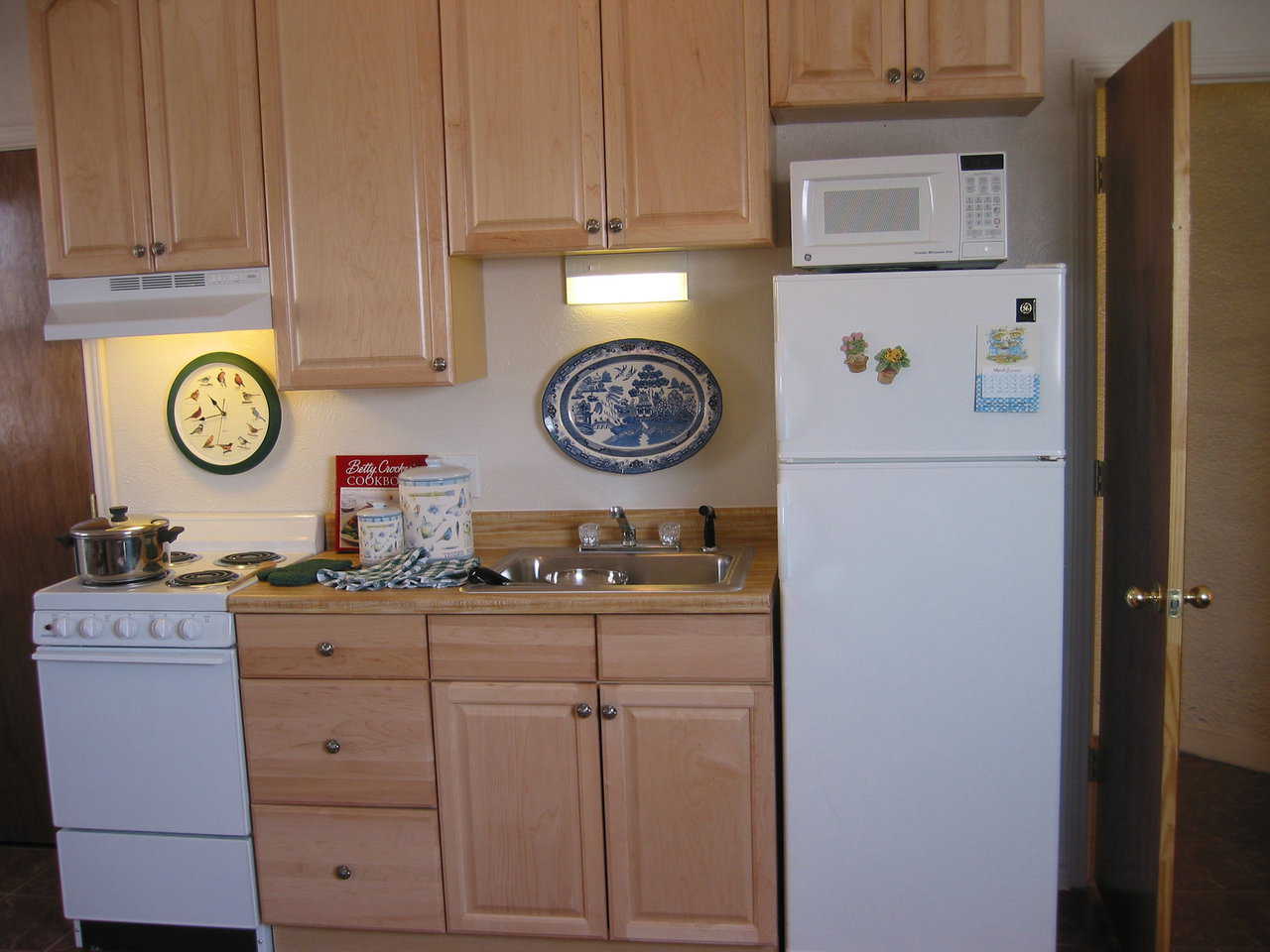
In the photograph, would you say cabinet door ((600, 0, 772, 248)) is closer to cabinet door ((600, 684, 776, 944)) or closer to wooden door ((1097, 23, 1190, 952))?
wooden door ((1097, 23, 1190, 952))

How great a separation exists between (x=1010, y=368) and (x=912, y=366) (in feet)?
0.65

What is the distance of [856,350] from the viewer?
7.50 feet

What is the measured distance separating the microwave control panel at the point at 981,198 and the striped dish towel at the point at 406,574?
139 cm

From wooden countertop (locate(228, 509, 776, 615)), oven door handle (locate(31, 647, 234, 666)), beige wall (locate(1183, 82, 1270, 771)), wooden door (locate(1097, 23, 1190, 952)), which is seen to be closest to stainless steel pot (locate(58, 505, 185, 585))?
oven door handle (locate(31, 647, 234, 666))

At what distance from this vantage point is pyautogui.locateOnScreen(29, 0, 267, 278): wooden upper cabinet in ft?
8.86

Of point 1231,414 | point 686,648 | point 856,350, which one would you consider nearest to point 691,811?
point 686,648

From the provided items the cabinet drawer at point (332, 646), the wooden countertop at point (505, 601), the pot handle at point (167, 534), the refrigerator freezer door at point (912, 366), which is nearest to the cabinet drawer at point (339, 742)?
the cabinet drawer at point (332, 646)

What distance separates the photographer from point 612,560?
2.87 metres

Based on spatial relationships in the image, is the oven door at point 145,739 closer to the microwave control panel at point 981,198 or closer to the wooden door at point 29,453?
the wooden door at point 29,453

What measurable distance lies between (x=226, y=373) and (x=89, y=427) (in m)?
0.46

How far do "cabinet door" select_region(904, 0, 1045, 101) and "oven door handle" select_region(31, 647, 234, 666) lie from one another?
208 centimetres

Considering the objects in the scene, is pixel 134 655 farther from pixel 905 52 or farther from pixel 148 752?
pixel 905 52

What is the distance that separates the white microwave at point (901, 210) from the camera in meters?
2.36

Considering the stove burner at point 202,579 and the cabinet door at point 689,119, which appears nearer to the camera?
the cabinet door at point 689,119
